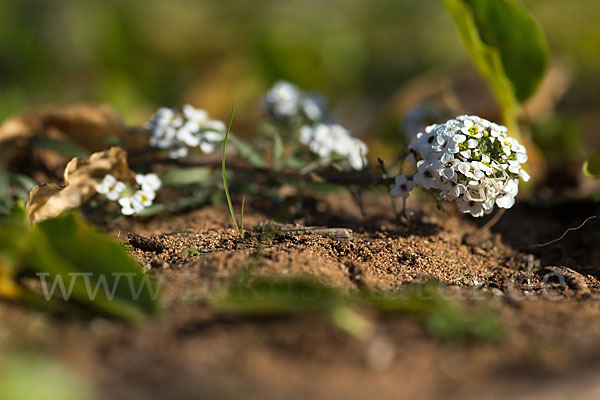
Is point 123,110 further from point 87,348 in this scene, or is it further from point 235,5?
point 235,5

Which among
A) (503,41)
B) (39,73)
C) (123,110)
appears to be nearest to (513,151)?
(503,41)

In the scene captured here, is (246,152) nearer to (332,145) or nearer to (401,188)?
(332,145)

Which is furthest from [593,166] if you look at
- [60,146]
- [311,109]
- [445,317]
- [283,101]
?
[60,146]

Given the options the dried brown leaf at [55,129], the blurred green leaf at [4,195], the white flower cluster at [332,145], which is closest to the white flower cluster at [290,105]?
the white flower cluster at [332,145]

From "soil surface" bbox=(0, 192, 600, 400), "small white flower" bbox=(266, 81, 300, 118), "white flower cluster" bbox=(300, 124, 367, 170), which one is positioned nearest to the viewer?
"soil surface" bbox=(0, 192, 600, 400)

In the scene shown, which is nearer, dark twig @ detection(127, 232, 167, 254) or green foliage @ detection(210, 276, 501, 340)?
green foliage @ detection(210, 276, 501, 340)

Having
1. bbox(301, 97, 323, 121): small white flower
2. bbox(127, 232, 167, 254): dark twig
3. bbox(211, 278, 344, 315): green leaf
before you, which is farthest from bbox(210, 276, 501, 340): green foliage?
bbox(301, 97, 323, 121): small white flower

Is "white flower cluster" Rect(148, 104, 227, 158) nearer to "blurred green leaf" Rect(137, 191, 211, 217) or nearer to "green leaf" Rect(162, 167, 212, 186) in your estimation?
"green leaf" Rect(162, 167, 212, 186)
